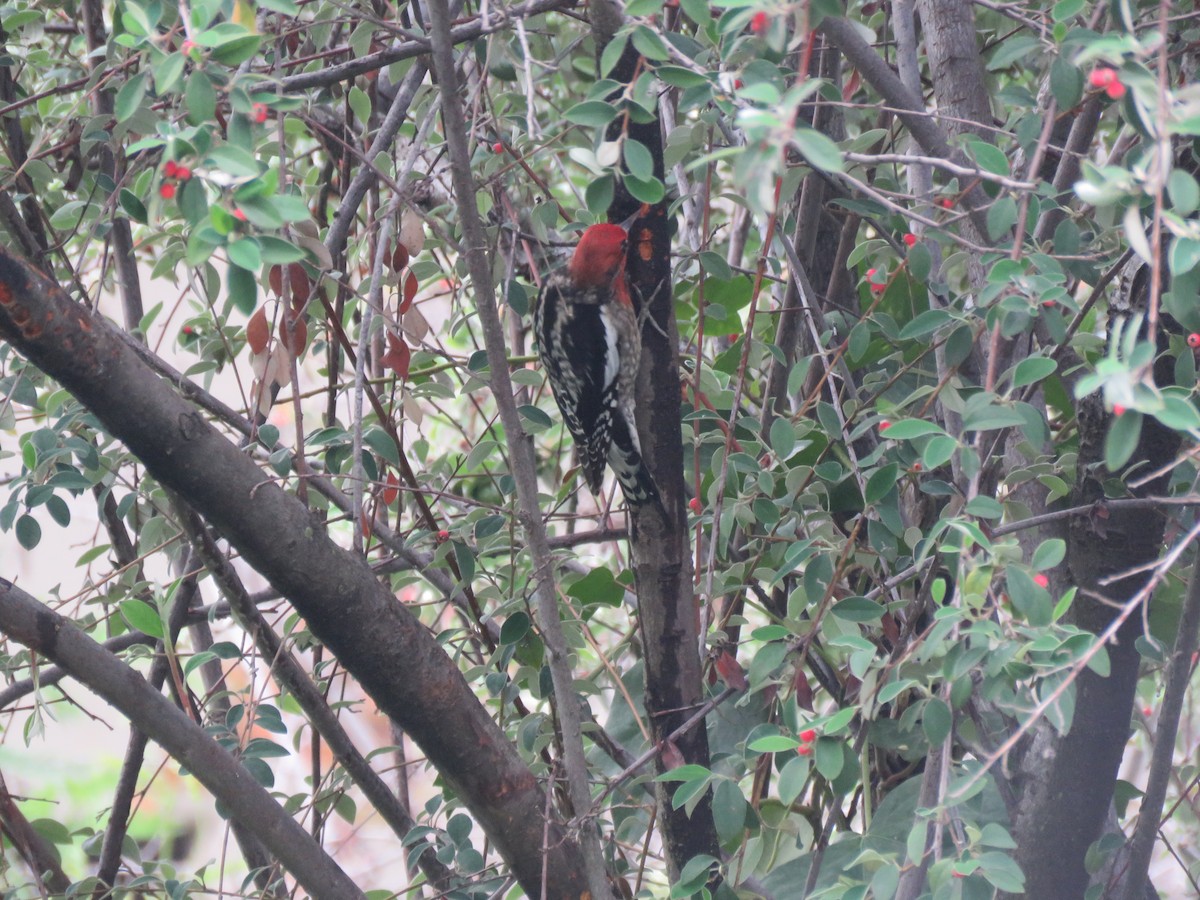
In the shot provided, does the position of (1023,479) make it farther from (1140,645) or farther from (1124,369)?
(1124,369)

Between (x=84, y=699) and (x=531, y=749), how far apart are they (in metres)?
3.75

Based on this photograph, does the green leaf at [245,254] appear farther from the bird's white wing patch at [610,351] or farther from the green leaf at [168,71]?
the bird's white wing patch at [610,351]

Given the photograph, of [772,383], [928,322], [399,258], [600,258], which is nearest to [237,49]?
[399,258]

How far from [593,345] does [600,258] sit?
274 mm

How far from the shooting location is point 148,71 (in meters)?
1.25

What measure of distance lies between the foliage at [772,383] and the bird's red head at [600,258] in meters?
0.16

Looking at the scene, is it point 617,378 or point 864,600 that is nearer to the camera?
point 864,600

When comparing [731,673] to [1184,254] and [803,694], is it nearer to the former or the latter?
[803,694]

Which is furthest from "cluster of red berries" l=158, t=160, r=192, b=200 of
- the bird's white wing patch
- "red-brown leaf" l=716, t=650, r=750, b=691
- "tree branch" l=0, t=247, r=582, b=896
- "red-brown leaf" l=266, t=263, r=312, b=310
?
the bird's white wing patch

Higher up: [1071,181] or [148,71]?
[148,71]

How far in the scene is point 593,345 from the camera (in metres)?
3.01

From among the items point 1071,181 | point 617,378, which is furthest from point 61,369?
point 617,378

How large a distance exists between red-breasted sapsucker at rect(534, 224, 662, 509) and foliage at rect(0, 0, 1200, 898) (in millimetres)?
167

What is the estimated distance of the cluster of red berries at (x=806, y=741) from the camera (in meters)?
1.35
